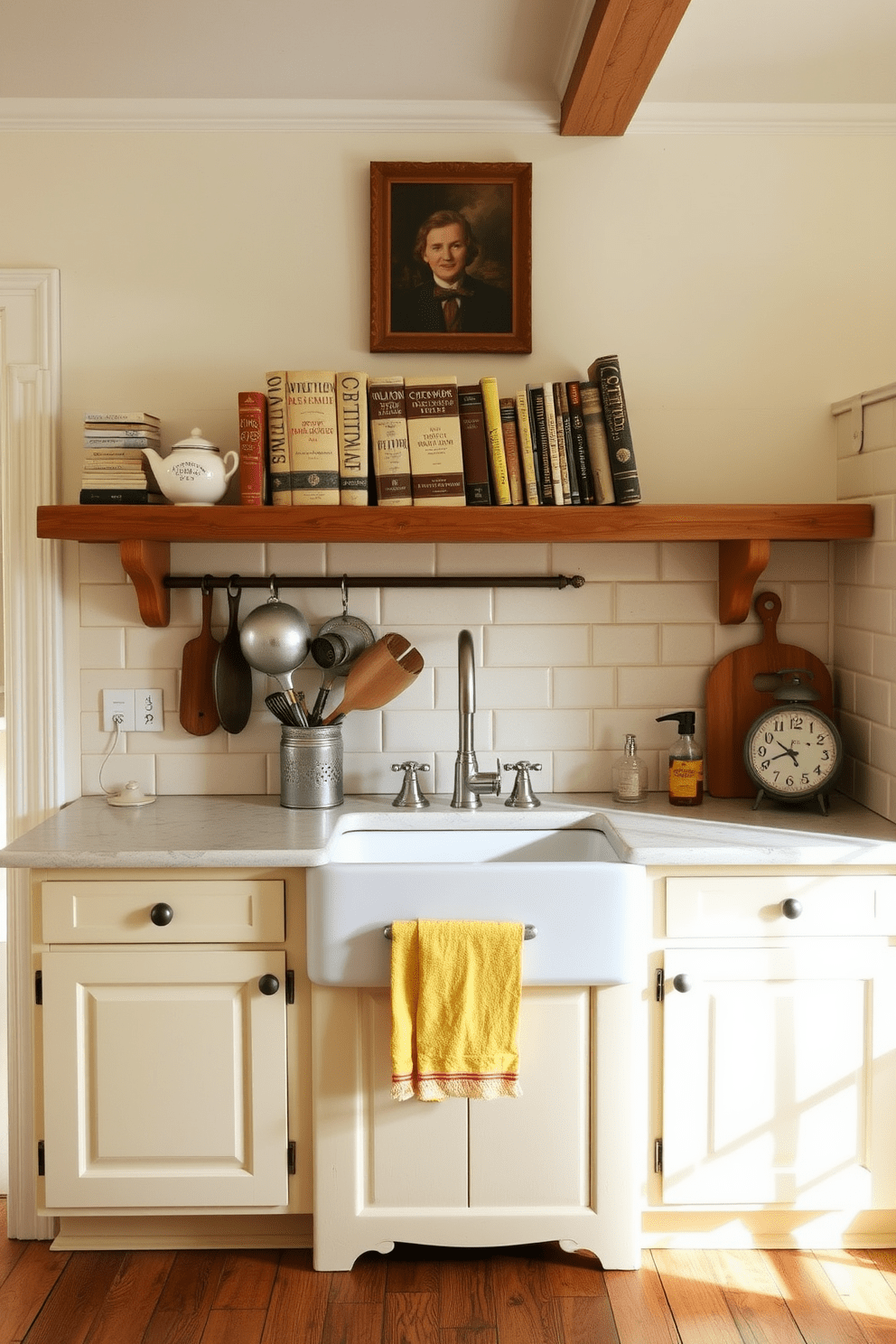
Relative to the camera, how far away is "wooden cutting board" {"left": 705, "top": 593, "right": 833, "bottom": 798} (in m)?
2.52

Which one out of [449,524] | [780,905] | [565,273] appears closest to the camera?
[780,905]

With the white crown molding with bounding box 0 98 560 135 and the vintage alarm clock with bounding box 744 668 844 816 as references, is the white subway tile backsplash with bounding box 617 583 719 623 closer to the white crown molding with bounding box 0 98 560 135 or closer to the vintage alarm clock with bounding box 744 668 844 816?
the vintage alarm clock with bounding box 744 668 844 816

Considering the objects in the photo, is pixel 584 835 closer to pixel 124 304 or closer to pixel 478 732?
pixel 478 732

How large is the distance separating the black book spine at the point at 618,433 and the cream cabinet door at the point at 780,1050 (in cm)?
90

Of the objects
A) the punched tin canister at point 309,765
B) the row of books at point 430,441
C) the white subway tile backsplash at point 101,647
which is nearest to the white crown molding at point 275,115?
the row of books at point 430,441

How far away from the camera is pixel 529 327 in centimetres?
245

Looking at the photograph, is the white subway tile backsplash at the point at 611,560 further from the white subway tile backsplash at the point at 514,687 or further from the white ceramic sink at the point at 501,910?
the white ceramic sink at the point at 501,910

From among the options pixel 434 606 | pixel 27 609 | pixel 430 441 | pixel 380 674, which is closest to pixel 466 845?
pixel 380 674

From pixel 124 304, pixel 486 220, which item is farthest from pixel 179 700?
pixel 486 220

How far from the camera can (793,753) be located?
7.81 ft

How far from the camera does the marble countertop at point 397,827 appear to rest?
205 cm

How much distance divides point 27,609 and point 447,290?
113 cm

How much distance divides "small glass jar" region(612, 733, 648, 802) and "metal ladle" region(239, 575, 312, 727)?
69 centimetres

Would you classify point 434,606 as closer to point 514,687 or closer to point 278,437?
point 514,687
